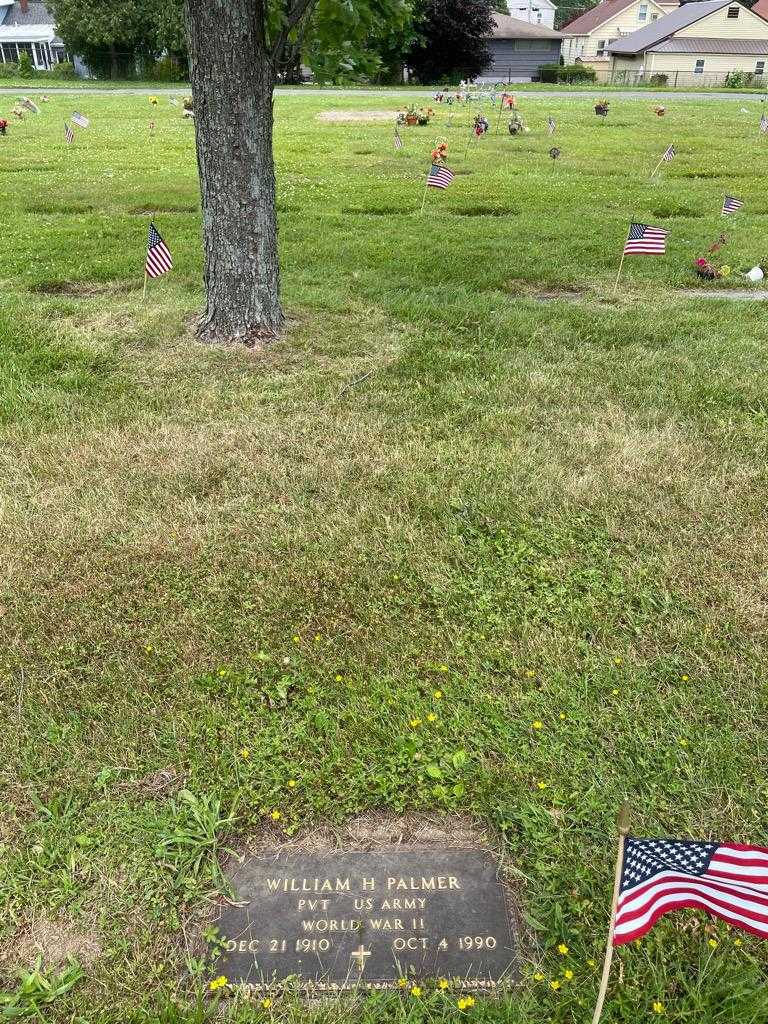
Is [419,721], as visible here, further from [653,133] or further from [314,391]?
[653,133]

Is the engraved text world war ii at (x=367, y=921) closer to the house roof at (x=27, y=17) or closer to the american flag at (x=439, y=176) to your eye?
the american flag at (x=439, y=176)

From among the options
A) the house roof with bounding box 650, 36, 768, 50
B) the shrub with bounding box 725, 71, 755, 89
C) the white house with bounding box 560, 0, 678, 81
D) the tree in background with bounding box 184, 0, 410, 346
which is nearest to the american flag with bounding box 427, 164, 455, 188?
the tree in background with bounding box 184, 0, 410, 346

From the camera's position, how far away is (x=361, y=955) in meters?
2.12

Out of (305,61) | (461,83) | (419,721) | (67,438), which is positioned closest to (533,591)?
(419,721)

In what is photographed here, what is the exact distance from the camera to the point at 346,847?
2402 mm

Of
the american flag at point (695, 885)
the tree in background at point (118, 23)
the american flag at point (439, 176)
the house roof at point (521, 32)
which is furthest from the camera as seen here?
the house roof at point (521, 32)

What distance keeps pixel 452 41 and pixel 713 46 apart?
24.0 meters

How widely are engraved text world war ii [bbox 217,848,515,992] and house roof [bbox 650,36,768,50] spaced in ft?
207

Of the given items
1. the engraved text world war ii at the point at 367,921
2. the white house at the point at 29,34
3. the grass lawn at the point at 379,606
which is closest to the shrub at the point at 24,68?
the white house at the point at 29,34

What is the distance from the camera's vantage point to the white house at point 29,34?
5272cm

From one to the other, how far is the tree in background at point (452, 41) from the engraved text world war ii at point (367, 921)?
41.5 m

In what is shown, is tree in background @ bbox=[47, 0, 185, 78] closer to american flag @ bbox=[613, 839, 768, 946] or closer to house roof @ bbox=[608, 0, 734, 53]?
house roof @ bbox=[608, 0, 734, 53]

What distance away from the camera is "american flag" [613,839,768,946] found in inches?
63.9

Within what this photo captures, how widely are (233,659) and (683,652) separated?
1968mm
